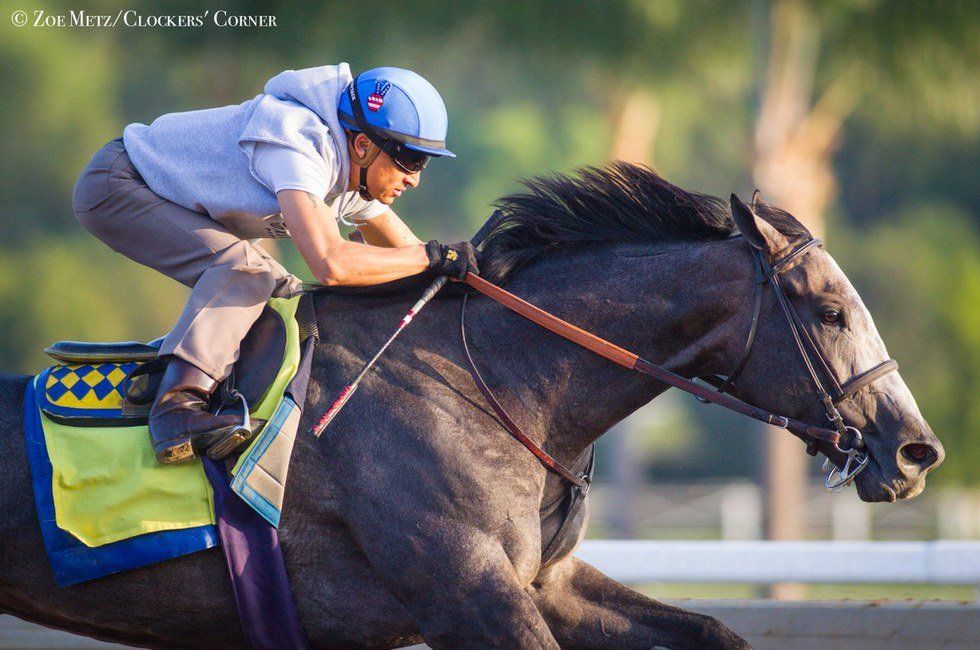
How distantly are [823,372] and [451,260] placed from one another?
4.09ft

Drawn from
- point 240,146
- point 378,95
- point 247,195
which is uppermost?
point 378,95

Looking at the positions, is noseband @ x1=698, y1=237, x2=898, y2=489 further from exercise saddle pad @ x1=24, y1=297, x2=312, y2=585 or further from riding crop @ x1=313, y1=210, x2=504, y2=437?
exercise saddle pad @ x1=24, y1=297, x2=312, y2=585

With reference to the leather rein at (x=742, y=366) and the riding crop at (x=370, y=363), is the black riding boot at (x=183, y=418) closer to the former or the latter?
the riding crop at (x=370, y=363)

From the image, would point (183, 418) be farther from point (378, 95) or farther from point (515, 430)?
point (378, 95)

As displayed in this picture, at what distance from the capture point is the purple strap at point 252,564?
3.62 metres

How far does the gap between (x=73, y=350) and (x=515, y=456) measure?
4.85 feet

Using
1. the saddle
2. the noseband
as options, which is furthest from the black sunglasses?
the noseband

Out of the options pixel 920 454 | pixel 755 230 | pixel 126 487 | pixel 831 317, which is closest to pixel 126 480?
pixel 126 487

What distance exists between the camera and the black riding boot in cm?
357

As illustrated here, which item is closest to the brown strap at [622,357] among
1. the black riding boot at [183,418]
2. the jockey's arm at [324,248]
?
the jockey's arm at [324,248]

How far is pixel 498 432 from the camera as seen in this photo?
3801 millimetres

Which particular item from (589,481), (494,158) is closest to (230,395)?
(589,481)

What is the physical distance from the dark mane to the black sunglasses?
14.1 inches

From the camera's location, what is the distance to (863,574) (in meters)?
5.56
